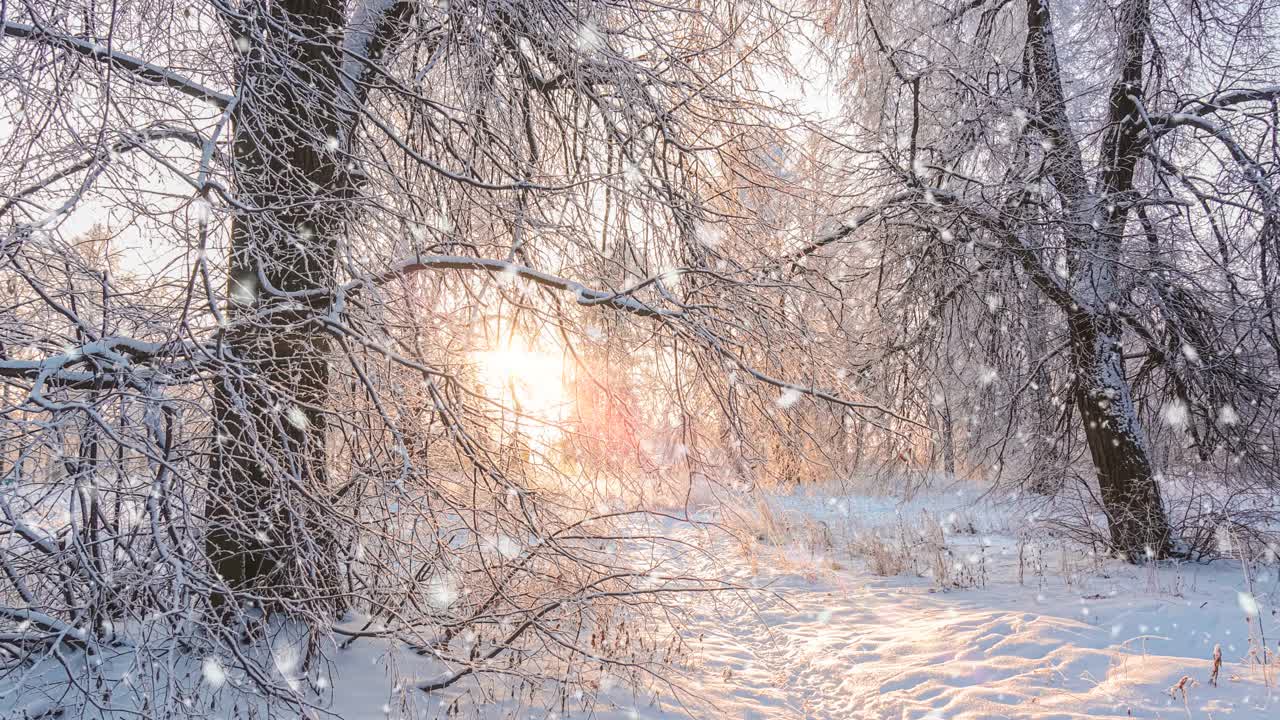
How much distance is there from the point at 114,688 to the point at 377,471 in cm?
147

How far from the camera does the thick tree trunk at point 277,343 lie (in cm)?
250

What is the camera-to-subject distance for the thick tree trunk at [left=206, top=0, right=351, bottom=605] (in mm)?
2500

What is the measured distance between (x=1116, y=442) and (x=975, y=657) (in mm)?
3732

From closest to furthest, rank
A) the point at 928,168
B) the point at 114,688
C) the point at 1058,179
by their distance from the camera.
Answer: the point at 114,688, the point at 928,168, the point at 1058,179

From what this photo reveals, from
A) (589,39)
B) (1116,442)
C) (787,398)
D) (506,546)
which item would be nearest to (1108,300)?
(1116,442)

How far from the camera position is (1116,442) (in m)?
6.95

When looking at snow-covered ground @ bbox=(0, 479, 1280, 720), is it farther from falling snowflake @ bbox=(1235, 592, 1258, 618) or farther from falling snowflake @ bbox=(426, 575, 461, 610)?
falling snowflake @ bbox=(426, 575, 461, 610)

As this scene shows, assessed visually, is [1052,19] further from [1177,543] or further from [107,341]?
[107,341]

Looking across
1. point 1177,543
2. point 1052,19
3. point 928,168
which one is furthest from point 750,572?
point 1052,19

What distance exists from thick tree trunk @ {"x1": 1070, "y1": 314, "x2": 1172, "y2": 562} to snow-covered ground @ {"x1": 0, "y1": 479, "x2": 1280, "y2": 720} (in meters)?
0.38

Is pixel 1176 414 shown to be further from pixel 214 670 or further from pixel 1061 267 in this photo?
pixel 214 670

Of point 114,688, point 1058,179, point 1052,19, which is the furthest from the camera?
point 1052,19

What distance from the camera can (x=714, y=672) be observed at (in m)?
4.77

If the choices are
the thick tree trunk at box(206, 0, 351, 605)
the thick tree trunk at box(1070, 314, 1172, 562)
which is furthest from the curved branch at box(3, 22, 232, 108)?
the thick tree trunk at box(1070, 314, 1172, 562)
